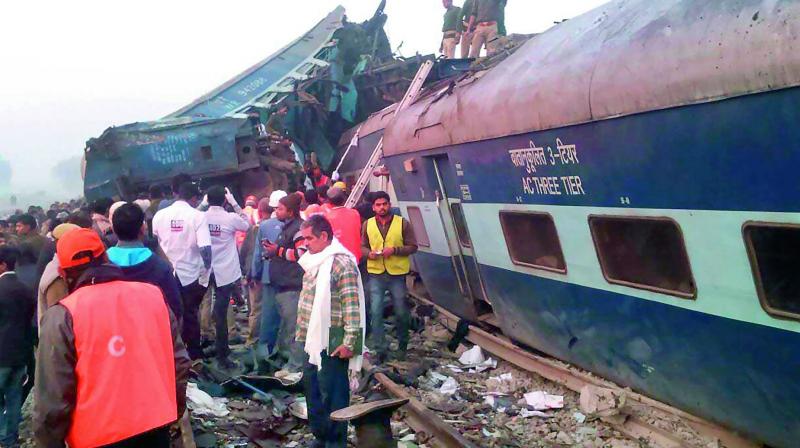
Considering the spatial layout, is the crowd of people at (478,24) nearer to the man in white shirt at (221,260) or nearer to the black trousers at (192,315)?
the man in white shirt at (221,260)

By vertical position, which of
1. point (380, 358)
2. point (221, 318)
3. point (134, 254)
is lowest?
point (380, 358)

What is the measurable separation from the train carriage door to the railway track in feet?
1.62

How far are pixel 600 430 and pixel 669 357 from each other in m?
1.17

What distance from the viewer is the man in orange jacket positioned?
2.93 meters

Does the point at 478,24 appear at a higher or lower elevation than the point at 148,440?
higher

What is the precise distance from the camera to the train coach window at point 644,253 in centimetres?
419

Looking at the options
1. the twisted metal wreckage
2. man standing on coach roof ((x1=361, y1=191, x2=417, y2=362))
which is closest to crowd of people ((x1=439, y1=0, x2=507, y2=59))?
the twisted metal wreckage

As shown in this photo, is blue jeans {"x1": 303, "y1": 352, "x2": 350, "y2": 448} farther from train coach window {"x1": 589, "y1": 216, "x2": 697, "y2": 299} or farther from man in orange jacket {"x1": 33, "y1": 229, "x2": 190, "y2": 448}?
train coach window {"x1": 589, "y1": 216, "x2": 697, "y2": 299}

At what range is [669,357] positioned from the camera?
4.53 metres

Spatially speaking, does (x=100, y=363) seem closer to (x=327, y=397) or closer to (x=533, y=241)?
(x=327, y=397)

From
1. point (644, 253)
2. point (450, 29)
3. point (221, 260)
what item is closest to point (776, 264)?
point (644, 253)

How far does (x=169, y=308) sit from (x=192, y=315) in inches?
153

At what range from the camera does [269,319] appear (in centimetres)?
756

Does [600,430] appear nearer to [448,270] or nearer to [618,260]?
[618,260]
